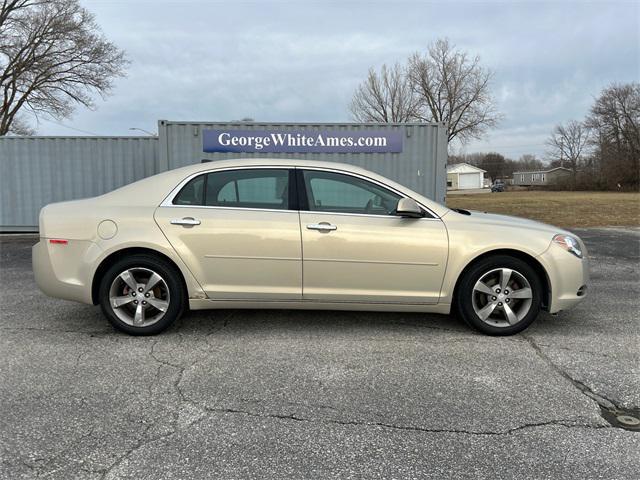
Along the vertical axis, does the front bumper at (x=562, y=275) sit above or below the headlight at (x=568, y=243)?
below

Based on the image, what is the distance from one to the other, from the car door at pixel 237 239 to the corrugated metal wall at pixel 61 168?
323 inches

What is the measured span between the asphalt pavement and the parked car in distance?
337 millimetres

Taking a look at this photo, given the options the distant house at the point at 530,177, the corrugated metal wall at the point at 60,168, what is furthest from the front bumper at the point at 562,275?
the distant house at the point at 530,177

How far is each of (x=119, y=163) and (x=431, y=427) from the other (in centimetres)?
1100

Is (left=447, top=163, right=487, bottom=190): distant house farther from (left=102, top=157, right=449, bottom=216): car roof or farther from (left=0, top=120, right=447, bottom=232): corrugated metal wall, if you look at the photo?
(left=102, top=157, right=449, bottom=216): car roof

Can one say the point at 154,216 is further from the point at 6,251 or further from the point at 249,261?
the point at 6,251

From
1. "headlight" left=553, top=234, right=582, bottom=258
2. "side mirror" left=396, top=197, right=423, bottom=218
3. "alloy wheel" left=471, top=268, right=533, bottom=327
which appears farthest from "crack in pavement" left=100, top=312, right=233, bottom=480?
"headlight" left=553, top=234, right=582, bottom=258

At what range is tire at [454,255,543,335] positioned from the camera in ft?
14.1

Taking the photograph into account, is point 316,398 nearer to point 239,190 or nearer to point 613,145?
point 239,190

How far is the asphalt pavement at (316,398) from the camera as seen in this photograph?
250 cm

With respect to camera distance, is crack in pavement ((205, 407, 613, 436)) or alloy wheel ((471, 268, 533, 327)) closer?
crack in pavement ((205, 407, 613, 436))

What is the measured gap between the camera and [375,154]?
→ 1054cm

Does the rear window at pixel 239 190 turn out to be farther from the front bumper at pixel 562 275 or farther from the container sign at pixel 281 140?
the container sign at pixel 281 140

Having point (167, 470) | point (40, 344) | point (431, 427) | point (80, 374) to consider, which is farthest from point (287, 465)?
point (40, 344)
